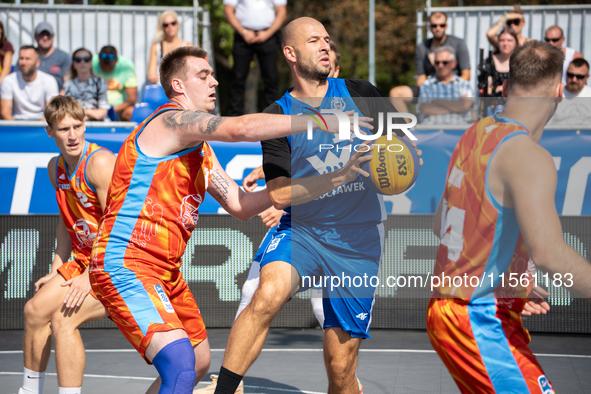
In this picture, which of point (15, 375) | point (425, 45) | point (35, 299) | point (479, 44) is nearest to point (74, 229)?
point (35, 299)

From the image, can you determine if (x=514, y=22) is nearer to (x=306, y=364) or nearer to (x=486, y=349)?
(x=306, y=364)

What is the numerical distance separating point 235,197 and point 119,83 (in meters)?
6.50

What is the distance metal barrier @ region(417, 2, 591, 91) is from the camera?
32.9 ft

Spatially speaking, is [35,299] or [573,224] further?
[573,224]

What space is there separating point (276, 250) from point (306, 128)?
106 cm

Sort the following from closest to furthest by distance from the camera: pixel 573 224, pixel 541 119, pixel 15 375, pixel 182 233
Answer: pixel 541 119, pixel 182 233, pixel 15 375, pixel 573 224

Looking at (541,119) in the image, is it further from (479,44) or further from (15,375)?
(479,44)

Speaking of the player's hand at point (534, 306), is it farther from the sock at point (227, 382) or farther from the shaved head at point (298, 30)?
the shaved head at point (298, 30)

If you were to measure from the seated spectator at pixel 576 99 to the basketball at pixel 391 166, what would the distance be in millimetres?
4554

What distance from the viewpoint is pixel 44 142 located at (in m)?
7.71

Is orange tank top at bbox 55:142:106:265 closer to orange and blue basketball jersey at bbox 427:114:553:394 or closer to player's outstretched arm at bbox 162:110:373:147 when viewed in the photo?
player's outstretched arm at bbox 162:110:373:147

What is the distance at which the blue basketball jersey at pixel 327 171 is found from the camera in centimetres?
395

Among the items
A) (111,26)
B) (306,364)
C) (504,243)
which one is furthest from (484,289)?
(111,26)

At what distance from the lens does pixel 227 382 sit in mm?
3369
